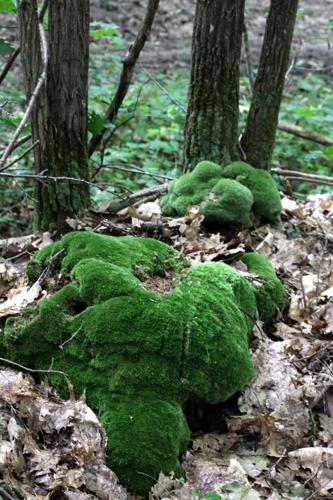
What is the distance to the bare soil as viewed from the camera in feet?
46.2

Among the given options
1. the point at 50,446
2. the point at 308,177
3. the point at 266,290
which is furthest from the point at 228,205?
the point at 50,446

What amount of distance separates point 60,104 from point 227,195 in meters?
1.73

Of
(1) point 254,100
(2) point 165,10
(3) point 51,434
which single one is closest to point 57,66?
(1) point 254,100

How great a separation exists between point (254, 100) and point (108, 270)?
3009 mm

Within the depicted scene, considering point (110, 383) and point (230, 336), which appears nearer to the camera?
point (110, 383)

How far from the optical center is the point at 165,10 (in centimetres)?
1616

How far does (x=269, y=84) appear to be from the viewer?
530cm

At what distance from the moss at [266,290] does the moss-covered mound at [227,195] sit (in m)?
0.66

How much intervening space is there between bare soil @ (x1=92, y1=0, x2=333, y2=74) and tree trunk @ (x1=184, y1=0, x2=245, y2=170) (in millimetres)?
8941

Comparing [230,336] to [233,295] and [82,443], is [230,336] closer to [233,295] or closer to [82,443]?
[233,295]

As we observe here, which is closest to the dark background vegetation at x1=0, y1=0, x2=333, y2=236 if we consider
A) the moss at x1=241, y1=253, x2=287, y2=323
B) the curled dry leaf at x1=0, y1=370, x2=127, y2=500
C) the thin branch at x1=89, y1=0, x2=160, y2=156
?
the thin branch at x1=89, y1=0, x2=160, y2=156

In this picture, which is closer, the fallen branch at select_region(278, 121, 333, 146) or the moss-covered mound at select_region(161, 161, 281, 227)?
the moss-covered mound at select_region(161, 161, 281, 227)

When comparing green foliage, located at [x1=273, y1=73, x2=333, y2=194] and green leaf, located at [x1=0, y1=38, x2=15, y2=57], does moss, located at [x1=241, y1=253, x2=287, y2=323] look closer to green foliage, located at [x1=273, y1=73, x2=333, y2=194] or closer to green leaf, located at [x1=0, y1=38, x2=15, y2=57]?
green leaf, located at [x1=0, y1=38, x2=15, y2=57]

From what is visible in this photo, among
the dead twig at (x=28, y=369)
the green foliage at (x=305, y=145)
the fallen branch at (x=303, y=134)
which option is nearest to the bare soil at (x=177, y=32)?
the green foliage at (x=305, y=145)
